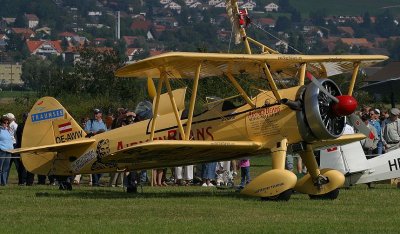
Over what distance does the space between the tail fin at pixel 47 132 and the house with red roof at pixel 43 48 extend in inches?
6273

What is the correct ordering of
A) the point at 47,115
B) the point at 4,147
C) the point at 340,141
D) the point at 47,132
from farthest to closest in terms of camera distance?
1. the point at 4,147
2. the point at 47,115
3. the point at 47,132
4. the point at 340,141

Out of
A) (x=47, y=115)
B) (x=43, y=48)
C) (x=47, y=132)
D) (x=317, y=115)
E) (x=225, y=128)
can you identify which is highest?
(x=43, y=48)

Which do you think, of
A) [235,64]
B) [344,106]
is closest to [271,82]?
[235,64]

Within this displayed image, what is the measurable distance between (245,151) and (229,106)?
836 mm

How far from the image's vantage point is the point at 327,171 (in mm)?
18391

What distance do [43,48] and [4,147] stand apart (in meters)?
163

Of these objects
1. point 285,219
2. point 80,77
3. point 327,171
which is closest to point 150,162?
point 327,171

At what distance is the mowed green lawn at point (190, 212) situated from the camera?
14.1 m

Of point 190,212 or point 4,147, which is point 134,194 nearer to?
point 190,212

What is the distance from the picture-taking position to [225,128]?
18438 millimetres

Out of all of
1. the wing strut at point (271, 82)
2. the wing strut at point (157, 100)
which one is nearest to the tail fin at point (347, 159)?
the wing strut at point (271, 82)

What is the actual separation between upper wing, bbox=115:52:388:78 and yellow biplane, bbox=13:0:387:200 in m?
0.02

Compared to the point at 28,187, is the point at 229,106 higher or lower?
higher

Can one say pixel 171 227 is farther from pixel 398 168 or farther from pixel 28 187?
pixel 28 187
